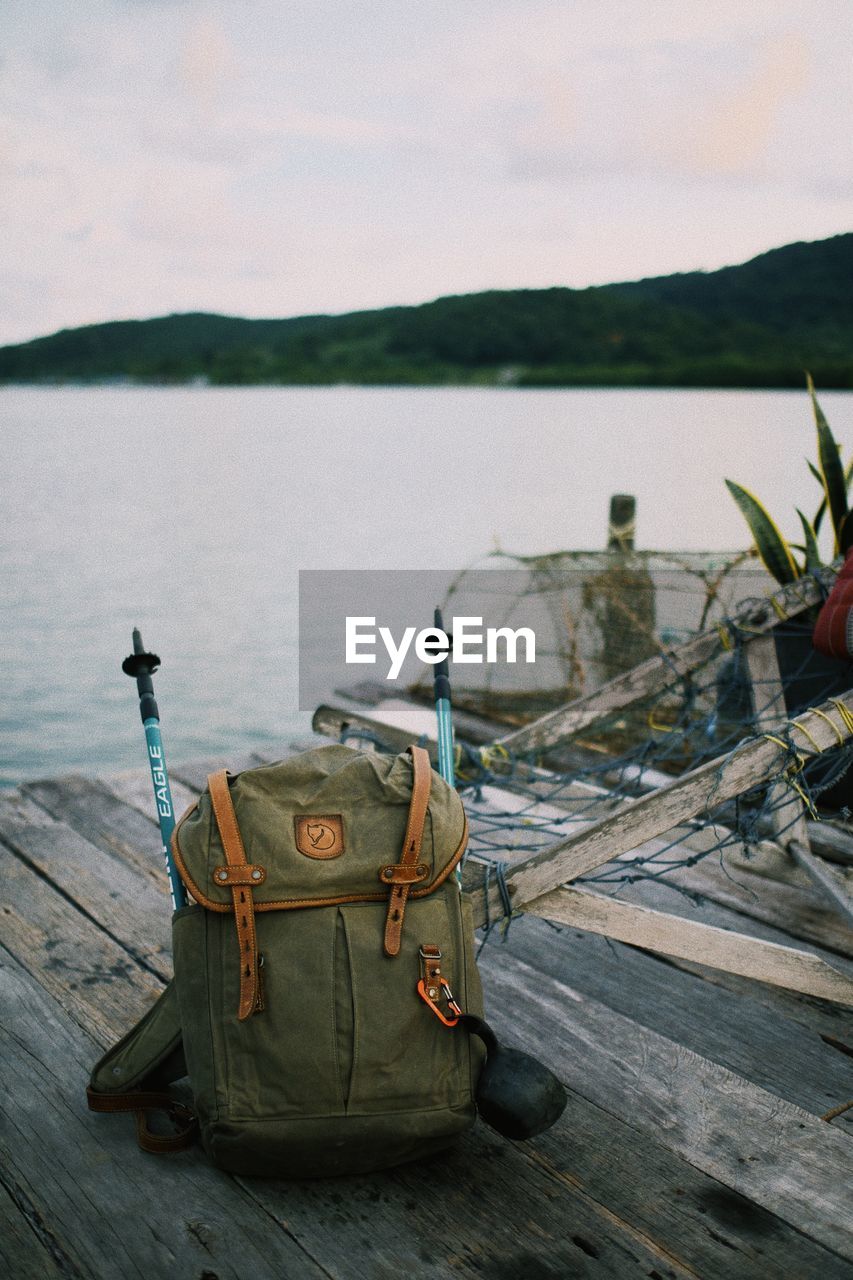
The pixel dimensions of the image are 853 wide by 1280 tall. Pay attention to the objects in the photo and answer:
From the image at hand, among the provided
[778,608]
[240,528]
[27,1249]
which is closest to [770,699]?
[778,608]

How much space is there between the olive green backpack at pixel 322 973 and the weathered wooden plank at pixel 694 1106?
1.76 feet

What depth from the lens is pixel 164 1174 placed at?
83.4 inches

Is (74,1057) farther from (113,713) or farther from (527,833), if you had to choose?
(113,713)

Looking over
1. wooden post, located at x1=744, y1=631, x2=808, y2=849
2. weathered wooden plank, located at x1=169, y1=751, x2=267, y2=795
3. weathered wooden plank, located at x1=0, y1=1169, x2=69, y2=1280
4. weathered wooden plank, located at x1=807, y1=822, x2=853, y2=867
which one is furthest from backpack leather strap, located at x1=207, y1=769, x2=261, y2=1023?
weathered wooden plank, located at x1=169, y1=751, x2=267, y2=795

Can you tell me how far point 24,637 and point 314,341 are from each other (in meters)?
76.0

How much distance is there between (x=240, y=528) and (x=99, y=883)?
23004mm

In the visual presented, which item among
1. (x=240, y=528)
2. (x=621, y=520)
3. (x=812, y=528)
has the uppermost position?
(x=812, y=528)

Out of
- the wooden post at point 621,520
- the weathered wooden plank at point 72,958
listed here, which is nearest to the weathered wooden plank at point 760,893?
the weathered wooden plank at point 72,958

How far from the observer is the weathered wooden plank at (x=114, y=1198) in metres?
1.89

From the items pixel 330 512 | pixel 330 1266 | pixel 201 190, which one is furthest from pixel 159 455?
pixel 330 1266

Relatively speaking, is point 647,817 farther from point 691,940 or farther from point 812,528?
point 812,528

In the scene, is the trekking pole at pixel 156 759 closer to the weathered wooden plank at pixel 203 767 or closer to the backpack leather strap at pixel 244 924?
the backpack leather strap at pixel 244 924

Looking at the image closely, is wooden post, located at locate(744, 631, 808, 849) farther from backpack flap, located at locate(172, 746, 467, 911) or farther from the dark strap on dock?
the dark strap on dock

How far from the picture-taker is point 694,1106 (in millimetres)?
2391
